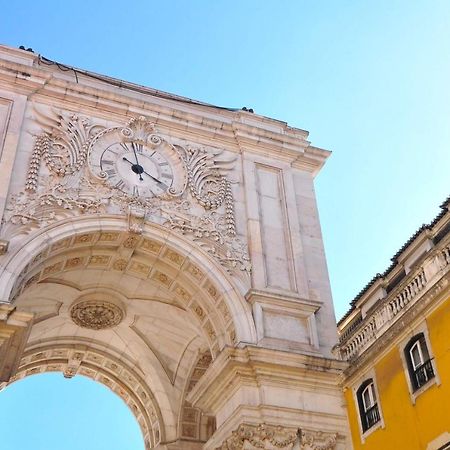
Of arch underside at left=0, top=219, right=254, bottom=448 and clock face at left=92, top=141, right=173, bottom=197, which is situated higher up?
clock face at left=92, top=141, right=173, bottom=197

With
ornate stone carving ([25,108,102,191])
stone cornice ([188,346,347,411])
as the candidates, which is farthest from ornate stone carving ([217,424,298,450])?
ornate stone carving ([25,108,102,191])

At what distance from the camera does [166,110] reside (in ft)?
57.9

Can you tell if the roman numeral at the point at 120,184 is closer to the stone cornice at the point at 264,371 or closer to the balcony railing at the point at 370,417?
the stone cornice at the point at 264,371

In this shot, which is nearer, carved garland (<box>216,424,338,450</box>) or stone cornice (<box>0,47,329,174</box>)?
carved garland (<box>216,424,338,450</box>)

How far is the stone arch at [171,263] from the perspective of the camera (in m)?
14.3

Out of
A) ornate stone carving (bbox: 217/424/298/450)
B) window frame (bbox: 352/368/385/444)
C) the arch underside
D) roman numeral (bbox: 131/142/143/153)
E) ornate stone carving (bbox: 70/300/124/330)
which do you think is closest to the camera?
ornate stone carving (bbox: 217/424/298/450)

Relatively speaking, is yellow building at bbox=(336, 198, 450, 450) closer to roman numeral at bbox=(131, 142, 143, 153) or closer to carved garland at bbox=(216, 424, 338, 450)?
carved garland at bbox=(216, 424, 338, 450)

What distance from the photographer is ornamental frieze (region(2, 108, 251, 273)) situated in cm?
1495

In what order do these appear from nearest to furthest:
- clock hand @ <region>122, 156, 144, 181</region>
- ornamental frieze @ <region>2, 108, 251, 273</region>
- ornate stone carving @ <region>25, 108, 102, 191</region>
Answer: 1. ornamental frieze @ <region>2, 108, 251, 273</region>
2. ornate stone carving @ <region>25, 108, 102, 191</region>
3. clock hand @ <region>122, 156, 144, 181</region>

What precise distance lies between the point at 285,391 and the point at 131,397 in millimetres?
7178

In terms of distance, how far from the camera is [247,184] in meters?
17.4

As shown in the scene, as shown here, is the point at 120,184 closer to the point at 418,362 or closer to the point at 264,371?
the point at 264,371

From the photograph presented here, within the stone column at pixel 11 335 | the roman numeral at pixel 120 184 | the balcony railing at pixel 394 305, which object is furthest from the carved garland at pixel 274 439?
the roman numeral at pixel 120 184

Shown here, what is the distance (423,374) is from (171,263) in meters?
6.26
